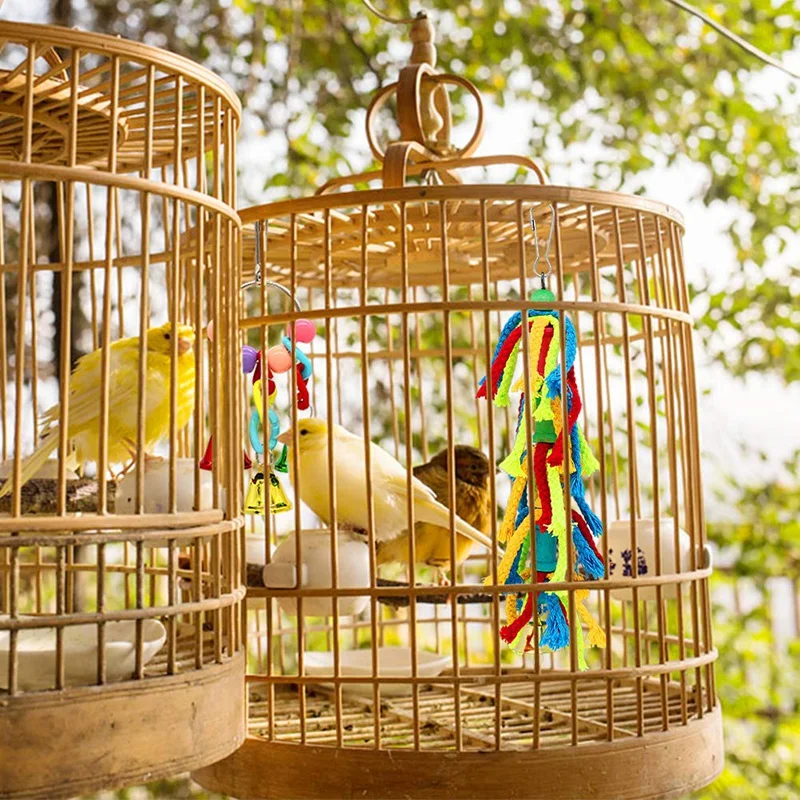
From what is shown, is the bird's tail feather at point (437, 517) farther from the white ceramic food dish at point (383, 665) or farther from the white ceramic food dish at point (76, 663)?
the white ceramic food dish at point (76, 663)

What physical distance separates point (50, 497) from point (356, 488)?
47 centimetres

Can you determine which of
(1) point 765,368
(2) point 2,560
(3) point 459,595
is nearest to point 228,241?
(3) point 459,595

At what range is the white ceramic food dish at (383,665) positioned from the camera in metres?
1.88

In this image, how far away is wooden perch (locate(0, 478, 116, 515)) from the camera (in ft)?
4.15

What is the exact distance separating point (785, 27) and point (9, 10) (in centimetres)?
220

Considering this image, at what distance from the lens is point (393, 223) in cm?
166

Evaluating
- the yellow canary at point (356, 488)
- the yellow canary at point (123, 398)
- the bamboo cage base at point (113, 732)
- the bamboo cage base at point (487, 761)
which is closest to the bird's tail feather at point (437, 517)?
the yellow canary at point (356, 488)

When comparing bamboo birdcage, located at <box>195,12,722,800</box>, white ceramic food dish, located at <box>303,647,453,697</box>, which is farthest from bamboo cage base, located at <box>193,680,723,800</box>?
white ceramic food dish, located at <box>303,647,453,697</box>

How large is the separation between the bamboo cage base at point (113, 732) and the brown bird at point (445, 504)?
26.3 inches

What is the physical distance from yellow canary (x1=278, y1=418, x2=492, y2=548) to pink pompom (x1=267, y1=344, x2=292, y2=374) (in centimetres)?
10

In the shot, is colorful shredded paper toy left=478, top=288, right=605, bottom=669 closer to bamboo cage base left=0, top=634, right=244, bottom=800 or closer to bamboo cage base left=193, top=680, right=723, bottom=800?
bamboo cage base left=193, top=680, right=723, bottom=800

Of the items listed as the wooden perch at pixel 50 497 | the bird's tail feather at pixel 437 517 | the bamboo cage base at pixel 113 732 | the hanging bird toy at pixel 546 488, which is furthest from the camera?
the bird's tail feather at pixel 437 517

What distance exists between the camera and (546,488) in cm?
144

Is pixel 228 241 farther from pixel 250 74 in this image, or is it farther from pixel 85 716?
pixel 250 74
